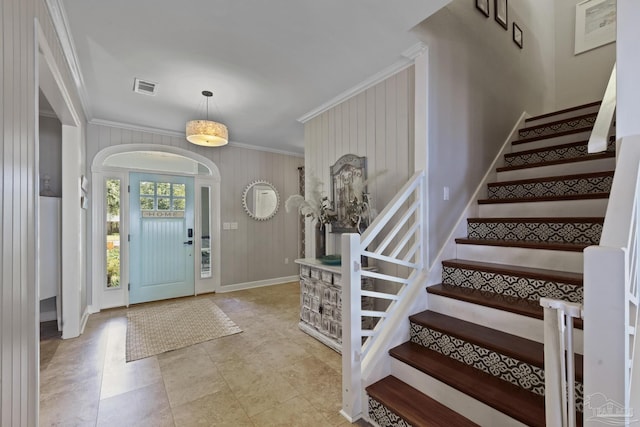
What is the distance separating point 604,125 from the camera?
134cm

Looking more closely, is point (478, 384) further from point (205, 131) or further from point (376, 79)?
point (205, 131)

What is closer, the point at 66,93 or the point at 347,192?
the point at 66,93

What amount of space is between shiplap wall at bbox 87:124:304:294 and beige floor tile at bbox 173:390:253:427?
3.11m

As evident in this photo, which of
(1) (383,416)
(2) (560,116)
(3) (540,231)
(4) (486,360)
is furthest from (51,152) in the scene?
(2) (560,116)

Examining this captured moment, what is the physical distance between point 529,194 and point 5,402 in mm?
3611

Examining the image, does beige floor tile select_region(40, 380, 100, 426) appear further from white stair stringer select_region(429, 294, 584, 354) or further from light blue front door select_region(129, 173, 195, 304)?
white stair stringer select_region(429, 294, 584, 354)

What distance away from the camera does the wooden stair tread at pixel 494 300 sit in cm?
158

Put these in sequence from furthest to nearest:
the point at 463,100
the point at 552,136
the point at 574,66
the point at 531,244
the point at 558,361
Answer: the point at 574,66 → the point at 552,136 → the point at 463,100 → the point at 531,244 → the point at 558,361

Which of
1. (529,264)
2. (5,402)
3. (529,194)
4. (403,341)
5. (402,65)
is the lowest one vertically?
(403,341)

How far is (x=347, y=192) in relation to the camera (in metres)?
3.25

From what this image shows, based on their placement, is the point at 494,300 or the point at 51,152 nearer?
the point at 494,300

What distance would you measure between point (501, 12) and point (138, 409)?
503 cm

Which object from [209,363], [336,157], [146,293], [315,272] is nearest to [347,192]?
[336,157]

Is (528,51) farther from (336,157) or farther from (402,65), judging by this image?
(336,157)
